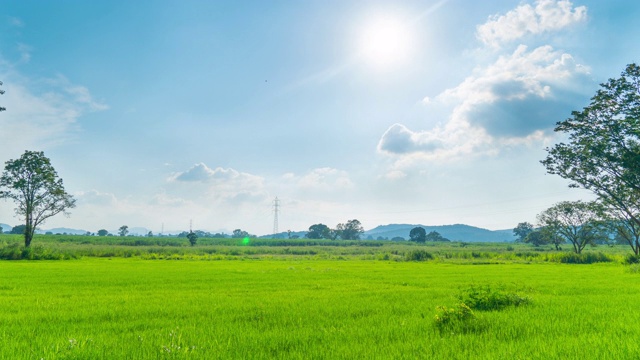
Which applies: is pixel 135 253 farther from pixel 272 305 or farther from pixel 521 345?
pixel 521 345

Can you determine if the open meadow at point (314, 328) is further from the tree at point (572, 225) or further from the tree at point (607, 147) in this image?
the tree at point (572, 225)

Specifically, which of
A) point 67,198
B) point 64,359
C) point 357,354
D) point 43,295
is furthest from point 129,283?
point 67,198

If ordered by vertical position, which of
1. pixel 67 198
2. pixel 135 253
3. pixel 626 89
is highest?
pixel 626 89

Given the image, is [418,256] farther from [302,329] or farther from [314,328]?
[302,329]

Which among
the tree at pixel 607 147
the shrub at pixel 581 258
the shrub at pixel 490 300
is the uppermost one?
the tree at pixel 607 147

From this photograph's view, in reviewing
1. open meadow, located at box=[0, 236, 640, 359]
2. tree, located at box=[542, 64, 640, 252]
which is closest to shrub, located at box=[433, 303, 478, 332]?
open meadow, located at box=[0, 236, 640, 359]

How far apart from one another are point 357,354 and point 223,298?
31.2 feet

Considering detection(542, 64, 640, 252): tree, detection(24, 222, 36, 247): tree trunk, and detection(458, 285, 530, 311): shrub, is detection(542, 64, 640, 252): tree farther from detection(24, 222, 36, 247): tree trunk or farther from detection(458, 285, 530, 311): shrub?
detection(24, 222, 36, 247): tree trunk

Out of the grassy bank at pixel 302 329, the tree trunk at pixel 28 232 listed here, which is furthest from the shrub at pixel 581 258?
the tree trunk at pixel 28 232

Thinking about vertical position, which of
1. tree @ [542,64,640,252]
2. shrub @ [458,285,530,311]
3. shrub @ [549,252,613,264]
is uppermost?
tree @ [542,64,640,252]

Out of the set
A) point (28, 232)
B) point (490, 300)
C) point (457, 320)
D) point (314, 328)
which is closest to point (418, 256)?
point (490, 300)

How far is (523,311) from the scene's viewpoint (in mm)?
11273

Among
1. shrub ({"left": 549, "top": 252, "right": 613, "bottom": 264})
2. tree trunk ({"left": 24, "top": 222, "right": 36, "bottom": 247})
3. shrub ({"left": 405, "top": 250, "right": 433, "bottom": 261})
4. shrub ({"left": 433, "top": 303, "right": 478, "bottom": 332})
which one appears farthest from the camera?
shrub ({"left": 405, "top": 250, "right": 433, "bottom": 261})

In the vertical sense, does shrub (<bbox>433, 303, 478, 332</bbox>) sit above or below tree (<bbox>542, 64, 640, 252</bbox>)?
below
